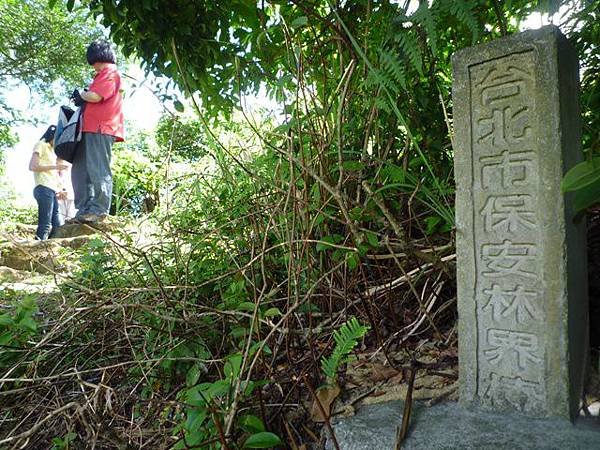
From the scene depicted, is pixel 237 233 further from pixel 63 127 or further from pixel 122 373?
pixel 63 127

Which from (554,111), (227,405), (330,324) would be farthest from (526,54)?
(227,405)

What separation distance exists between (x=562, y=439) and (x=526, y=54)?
0.95m

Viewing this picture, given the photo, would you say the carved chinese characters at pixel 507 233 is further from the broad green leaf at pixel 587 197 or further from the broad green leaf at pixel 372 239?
the broad green leaf at pixel 372 239

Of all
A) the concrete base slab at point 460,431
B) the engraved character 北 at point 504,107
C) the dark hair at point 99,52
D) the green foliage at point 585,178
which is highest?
the dark hair at point 99,52

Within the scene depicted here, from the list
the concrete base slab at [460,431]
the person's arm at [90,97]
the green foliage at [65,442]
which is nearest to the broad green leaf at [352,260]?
the concrete base slab at [460,431]

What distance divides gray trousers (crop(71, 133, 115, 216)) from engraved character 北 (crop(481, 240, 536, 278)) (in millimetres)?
3915

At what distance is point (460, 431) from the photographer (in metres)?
1.16

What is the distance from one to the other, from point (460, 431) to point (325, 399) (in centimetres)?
39

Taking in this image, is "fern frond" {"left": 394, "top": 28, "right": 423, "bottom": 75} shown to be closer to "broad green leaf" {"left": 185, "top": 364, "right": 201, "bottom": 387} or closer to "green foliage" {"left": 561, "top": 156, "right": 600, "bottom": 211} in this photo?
"green foliage" {"left": 561, "top": 156, "right": 600, "bottom": 211}

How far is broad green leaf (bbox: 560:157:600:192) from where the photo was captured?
3.30 ft

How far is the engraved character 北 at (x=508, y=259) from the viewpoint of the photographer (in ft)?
3.89

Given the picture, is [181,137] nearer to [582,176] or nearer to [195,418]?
[195,418]

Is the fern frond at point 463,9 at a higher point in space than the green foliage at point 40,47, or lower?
lower

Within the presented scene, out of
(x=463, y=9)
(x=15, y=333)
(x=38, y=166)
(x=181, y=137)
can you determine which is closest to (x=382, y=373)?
(x=463, y=9)
